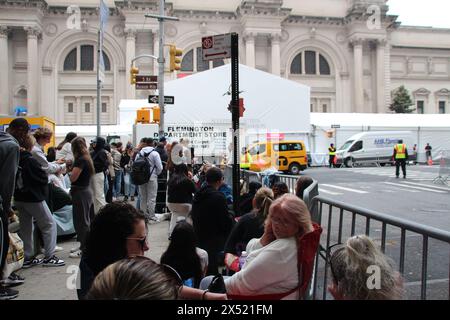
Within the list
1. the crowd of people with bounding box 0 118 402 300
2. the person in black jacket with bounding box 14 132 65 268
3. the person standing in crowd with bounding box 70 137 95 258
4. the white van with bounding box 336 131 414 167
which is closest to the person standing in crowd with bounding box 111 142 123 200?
the crowd of people with bounding box 0 118 402 300

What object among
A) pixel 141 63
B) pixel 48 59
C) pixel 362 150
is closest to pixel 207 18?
pixel 141 63

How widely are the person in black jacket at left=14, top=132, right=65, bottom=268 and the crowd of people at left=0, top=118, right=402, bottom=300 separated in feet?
0.04

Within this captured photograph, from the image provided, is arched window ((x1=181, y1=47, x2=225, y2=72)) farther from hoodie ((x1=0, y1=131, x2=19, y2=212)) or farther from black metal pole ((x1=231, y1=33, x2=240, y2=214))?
hoodie ((x1=0, y1=131, x2=19, y2=212))

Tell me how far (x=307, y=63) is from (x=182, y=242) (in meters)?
55.2

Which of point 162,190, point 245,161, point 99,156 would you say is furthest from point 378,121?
point 99,156

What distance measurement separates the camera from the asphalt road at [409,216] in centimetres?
307

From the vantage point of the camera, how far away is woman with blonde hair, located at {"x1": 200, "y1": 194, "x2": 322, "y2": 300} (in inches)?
121

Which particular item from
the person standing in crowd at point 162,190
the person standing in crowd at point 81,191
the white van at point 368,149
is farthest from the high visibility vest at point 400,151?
the person standing in crowd at point 81,191

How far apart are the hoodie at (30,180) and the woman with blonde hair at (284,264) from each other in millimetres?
3673

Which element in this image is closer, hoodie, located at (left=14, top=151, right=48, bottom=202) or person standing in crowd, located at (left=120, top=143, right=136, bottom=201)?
hoodie, located at (left=14, top=151, right=48, bottom=202)

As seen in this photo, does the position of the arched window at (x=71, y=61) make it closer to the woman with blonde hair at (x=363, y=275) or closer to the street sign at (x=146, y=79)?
the street sign at (x=146, y=79)

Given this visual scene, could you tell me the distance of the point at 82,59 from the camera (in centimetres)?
5062

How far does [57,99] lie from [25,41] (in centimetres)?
760
